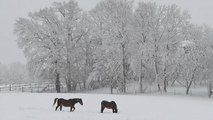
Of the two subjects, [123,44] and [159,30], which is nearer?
[123,44]

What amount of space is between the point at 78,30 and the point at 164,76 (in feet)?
51.0

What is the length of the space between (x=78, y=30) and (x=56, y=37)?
431 centimetres

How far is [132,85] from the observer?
175 ft

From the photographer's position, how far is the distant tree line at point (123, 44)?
44531 mm

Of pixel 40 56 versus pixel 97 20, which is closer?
pixel 40 56

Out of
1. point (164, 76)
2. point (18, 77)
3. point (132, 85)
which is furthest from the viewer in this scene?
point (18, 77)

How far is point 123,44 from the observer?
43.7 meters

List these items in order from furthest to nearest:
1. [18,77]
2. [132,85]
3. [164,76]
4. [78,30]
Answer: [18,77] → [132,85] → [78,30] → [164,76]

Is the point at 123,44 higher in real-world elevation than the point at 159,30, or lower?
lower

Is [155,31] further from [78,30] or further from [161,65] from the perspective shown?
[78,30]

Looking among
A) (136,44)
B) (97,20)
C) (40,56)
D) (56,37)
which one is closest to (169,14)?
(136,44)

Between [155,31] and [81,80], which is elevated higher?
[155,31]

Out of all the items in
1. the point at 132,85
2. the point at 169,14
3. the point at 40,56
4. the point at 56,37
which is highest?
the point at 169,14

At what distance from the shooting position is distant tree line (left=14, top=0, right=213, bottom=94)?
44.5 metres
